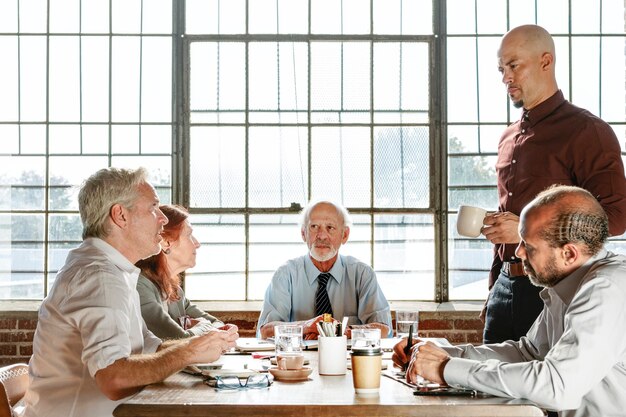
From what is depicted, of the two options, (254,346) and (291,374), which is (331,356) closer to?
(291,374)

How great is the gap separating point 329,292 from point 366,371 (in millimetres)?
1934

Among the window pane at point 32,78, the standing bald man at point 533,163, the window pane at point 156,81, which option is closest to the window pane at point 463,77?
the window pane at point 156,81

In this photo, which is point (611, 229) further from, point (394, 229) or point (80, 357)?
point (394, 229)

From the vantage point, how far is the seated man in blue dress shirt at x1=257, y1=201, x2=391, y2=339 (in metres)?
3.98

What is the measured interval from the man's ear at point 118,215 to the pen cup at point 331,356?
631 mm

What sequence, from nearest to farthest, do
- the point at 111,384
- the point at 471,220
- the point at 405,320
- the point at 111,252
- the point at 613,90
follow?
1. the point at 111,384
2. the point at 111,252
3. the point at 405,320
4. the point at 471,220
5. the point at 613,90

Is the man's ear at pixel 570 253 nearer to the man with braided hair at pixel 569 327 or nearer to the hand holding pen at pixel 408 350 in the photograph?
the man with braided hair at pixel 569 327

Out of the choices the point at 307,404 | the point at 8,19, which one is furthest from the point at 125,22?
the point at 307,404

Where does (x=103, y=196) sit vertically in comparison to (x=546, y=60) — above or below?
below

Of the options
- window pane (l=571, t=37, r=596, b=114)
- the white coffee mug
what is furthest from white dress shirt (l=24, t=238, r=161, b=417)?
window pane (l=571, t=37, r=596, b=114)

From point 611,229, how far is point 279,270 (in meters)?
1.54

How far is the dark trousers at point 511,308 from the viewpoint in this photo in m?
3.11

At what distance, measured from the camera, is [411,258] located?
5.16m

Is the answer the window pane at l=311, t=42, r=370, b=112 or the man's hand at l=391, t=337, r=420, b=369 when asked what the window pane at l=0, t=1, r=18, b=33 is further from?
the man's hand at l=391, t=337, r=420, b=369
